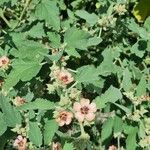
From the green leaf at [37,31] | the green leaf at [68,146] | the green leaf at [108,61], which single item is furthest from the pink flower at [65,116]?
the green leaf at [37,31]

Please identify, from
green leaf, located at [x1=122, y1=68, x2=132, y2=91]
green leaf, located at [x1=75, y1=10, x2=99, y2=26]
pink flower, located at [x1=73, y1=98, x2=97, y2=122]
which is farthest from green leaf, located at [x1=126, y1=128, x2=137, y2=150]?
green leaf, located at [x1=75, y1=10, x2=99, y2=26]

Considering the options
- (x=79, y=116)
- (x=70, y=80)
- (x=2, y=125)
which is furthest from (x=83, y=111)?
(x=2, y=125)

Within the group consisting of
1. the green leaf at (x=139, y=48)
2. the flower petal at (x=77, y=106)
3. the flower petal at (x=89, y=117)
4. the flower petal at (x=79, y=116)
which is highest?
the flower petal at (x=77, y=106)

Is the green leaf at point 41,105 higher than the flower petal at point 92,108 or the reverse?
higher

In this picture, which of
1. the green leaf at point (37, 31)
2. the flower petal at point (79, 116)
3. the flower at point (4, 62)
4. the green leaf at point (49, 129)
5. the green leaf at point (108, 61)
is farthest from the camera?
the green leaf at point (37, 31)

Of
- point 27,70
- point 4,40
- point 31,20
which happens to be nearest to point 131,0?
point 31,20

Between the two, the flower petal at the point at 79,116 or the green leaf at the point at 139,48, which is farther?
the green leaf at the point at 139,48

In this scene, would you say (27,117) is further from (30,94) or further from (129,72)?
(129,72)

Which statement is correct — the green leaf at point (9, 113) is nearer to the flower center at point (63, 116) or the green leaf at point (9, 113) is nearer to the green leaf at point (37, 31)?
the flower center at point (63, 116)
